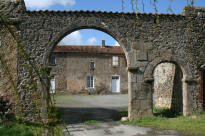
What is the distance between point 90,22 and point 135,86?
277 centimetres

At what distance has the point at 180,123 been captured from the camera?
23.0ft

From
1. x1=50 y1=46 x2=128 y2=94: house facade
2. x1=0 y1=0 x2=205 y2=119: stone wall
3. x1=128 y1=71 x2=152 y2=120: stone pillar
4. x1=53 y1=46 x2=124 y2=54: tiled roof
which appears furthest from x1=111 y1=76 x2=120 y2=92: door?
x1=128 y1=71 x2=152 y2=120: stone pillar

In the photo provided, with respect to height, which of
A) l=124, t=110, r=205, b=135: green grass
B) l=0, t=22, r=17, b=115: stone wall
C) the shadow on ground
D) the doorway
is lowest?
the shadow on ground

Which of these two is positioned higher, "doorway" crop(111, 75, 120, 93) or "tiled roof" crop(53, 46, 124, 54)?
"tiled roof" crop(53, 46, 124, 54)

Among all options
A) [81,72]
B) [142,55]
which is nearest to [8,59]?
[142,55]

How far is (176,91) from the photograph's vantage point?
9.42 meters

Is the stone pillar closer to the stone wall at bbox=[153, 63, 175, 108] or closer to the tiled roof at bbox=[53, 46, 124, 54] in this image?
the stone wall at bbox=[153, 63, 175, 108]

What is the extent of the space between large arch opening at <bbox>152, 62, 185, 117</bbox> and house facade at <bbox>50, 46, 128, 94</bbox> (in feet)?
36.8

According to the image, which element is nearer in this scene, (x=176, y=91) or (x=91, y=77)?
(x=176, y=91)

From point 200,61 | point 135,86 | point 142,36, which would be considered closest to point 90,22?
point 142,36

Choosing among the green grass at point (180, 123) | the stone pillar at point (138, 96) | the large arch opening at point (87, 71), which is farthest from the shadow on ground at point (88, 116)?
the large arch opening at point (87, 71)

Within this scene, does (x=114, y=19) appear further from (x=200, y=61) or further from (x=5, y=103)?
(x=5, y=103)

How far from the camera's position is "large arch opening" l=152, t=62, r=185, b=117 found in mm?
9000

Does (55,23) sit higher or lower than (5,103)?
higher
